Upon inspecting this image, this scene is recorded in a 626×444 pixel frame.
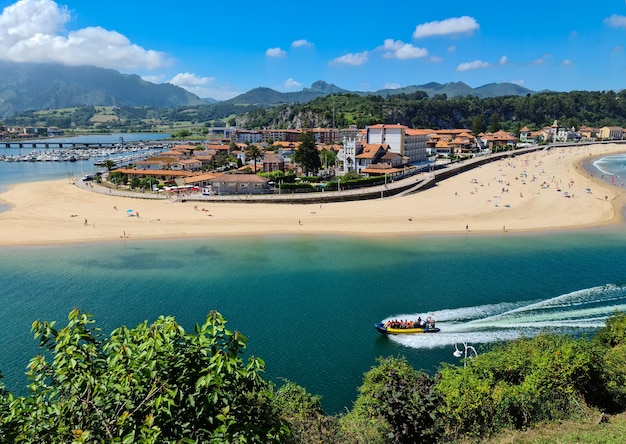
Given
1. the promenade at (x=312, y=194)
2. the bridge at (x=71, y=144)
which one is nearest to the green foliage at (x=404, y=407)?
the promenade at (x=312, y=194)

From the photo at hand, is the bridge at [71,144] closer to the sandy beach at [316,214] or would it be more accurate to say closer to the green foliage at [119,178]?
the green foliage at [119,178]

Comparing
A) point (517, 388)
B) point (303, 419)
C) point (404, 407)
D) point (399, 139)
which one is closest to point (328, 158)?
point (399, 139)

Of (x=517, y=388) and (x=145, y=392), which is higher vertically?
(x=145, y=392)

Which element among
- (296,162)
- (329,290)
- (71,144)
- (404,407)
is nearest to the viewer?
(404,407)

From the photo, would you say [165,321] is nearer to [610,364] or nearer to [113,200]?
[610,364]

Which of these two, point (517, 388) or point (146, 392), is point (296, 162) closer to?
point (517, 388)

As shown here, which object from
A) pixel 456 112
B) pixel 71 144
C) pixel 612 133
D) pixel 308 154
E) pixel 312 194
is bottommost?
pixel 312 194
